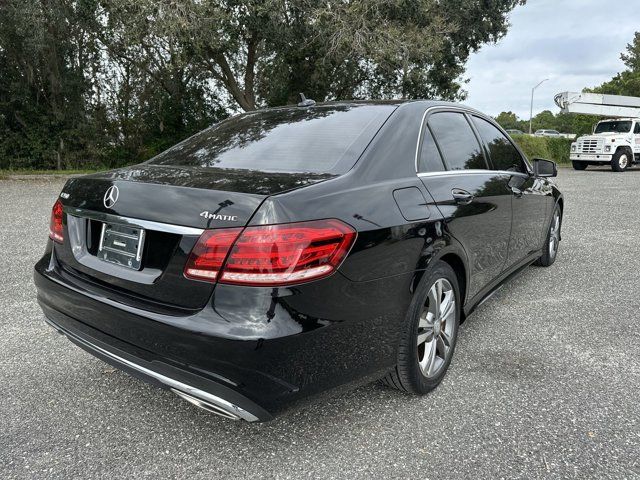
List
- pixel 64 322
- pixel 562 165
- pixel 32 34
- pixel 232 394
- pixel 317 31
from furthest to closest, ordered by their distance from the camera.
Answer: pixel 562 165, pixel 317 31, pixel 32 34, pixel 64 322, pixel 232 394

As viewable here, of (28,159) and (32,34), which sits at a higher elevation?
(32,34)

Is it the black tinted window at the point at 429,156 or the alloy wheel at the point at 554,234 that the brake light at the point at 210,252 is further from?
the alloy wheel at the point at 554,234

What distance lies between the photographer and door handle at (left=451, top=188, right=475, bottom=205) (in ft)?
9.00

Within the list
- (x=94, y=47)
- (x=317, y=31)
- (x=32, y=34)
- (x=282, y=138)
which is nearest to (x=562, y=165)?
(x=317, y=31)

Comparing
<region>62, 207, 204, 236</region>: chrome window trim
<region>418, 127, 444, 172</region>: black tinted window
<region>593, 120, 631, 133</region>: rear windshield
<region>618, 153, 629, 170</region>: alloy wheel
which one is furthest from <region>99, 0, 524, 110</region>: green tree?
<region>62, 207, 204, 236</region>: chrome window trim

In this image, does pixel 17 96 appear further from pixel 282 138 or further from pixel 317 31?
pixel 282 138

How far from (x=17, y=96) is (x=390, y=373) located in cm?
1642

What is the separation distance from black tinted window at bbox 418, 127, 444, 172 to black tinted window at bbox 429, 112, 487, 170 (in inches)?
3.4

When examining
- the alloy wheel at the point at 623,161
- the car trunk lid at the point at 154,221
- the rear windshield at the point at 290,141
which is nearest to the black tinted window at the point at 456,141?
the rear windshield at the point at 290,141

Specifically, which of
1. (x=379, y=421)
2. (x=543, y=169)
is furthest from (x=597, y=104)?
(x=379, y=421)

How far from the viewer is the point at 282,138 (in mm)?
2652

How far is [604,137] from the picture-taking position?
20.9 meters

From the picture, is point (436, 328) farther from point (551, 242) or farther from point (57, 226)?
point (551, 242)

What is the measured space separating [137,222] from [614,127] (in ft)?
79.8
